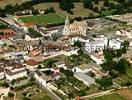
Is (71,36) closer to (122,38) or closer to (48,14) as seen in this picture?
(122,38)

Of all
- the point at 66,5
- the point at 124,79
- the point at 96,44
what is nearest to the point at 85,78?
the point at 124,79

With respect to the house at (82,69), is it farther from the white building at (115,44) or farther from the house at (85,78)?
the white building at (115,44)

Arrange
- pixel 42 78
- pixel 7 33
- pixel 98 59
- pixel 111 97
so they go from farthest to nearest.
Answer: pixel 7 33 < pixel 98 59 < pixel 42 78 < pixel 111 97

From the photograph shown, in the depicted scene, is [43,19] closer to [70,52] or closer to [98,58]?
[70,52]

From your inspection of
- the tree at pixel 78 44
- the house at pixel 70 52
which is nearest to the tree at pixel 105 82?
the house at pixel 70 52

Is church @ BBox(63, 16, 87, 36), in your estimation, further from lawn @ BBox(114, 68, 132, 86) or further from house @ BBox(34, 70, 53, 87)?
house @ BBox(34, 70, 53, 87)

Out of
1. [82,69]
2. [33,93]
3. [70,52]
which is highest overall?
[70,52]

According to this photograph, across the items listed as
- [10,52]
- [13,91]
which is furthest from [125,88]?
[10,52]
